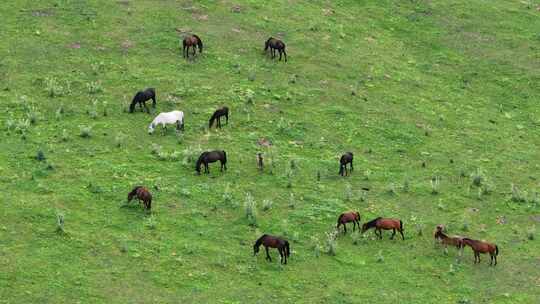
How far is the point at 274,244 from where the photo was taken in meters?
26.0

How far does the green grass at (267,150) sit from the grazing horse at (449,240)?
411 millimetres

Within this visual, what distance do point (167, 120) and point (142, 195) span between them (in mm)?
7308

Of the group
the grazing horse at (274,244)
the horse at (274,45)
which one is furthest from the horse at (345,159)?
the horse at (274,45)

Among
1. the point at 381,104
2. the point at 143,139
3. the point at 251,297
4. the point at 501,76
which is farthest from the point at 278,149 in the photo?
the point at 501,76

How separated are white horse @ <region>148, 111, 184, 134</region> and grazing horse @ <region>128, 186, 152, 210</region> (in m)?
6.66

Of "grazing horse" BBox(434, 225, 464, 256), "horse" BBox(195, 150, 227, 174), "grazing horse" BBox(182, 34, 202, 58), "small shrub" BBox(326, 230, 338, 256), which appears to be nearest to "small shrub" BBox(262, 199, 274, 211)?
"small shrub" BBox(326, 230, 338, 256)

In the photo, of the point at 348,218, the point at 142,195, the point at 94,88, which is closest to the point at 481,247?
the point at 348,218

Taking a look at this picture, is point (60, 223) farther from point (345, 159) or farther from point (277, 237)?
point (345, 159)

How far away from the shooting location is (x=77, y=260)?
24781mm

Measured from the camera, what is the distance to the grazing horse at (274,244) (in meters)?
26.0

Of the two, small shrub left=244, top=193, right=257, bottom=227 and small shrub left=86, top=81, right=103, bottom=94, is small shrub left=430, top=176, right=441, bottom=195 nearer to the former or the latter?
small shrub left=244, top=193, right=257, bottom=227

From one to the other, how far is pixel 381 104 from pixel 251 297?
19.4 meters

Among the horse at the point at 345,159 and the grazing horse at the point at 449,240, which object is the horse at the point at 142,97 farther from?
the grazing horse at the point at 449,240

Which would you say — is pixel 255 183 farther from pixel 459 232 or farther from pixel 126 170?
pixel 459 232
